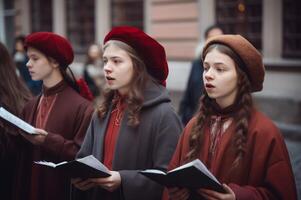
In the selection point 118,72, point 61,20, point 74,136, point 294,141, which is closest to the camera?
point 118,72

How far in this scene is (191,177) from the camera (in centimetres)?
251

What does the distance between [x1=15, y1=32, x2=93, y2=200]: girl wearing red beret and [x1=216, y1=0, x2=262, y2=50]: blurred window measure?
27.1ft

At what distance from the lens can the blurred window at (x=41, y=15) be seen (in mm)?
18491

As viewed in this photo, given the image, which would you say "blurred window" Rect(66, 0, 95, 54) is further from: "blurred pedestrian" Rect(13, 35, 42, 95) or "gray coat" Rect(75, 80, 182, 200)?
"gray coat" Rect(75, 80, 182, 200)

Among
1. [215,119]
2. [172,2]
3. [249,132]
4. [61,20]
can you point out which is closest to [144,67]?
[215,119]

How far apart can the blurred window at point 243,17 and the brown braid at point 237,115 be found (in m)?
9.18

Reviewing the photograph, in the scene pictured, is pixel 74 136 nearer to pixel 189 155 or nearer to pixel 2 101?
pixel 2 101

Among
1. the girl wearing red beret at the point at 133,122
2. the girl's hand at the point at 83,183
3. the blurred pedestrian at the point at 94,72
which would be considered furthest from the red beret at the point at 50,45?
the blurred pedestrian at the point at 94,72

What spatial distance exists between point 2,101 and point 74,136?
76 centimetres

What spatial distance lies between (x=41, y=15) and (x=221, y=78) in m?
16.6

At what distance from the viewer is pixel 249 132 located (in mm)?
2676

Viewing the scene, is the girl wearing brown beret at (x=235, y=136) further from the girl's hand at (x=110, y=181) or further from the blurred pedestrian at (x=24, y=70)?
the blurred pedestrian at (x=24, y=70)

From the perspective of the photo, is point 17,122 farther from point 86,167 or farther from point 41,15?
point 41,15

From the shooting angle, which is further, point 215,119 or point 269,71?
point 269,71
